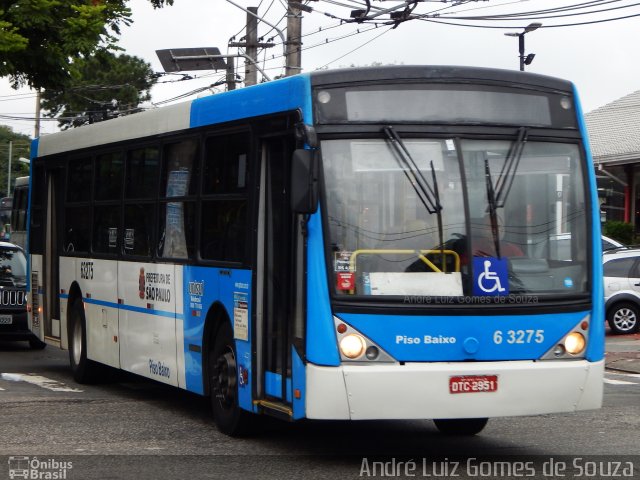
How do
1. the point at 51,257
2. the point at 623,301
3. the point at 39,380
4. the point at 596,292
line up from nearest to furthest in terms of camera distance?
the point at 596,292 → the point at 39,380 → the point at 51,257 → the point at 623,301

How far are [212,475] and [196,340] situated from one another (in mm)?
2626

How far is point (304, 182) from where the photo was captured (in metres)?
8.74

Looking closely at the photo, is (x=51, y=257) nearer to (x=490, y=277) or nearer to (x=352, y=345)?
(x=352, y=345)

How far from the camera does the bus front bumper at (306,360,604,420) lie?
862 cm

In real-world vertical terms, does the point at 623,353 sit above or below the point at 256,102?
below

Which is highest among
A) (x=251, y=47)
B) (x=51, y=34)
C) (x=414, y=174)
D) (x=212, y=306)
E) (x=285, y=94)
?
(x=251, y=47)

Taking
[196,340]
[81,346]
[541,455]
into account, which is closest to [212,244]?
[196,340]

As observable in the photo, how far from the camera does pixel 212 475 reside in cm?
880

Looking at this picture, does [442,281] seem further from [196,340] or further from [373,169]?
[196,340]

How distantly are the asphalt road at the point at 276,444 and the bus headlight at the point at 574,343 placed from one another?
86 centimetres

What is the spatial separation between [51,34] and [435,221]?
1128cm

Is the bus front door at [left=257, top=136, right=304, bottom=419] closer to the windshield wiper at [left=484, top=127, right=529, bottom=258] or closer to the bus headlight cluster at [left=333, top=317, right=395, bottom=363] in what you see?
the bus headlight cluster at [left=333, top=317, right=395, bottom=363]

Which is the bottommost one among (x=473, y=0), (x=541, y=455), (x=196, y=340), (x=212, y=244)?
(x=541, y=455)

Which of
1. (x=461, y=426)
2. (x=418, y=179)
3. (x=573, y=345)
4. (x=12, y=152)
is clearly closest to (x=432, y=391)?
(x=573, y=345)
